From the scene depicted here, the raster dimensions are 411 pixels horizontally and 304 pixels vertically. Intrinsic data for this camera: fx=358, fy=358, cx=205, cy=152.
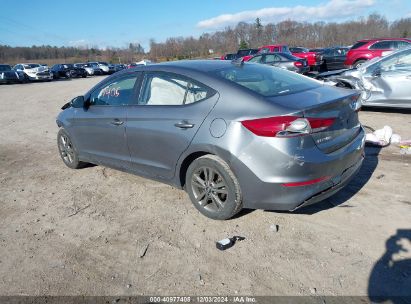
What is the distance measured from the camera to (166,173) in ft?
13.6

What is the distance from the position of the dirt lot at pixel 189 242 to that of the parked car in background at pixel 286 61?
13.1 m

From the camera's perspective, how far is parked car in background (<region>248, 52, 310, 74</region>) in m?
17.5

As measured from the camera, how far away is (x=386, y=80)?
780 cm

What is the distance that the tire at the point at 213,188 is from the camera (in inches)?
139

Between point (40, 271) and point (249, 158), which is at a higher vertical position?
point (249, 158)

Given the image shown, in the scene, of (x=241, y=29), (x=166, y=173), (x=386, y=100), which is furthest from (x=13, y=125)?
(x=241, y=29)

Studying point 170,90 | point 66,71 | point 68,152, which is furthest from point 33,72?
point 170,90

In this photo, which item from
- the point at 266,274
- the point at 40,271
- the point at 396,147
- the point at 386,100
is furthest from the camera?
the point at 386,100

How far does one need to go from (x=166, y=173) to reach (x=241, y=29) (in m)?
98.9

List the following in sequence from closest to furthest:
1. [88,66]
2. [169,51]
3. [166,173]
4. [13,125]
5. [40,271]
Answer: [40,271] < [166,173] < [13,125] < [88,66] < [169,51]

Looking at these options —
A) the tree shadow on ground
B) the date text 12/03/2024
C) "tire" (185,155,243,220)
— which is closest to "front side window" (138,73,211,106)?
"tire" (185,155,243,220)

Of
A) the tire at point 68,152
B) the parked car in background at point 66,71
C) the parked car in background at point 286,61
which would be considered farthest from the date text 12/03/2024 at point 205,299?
the parked car in background at point 66,71

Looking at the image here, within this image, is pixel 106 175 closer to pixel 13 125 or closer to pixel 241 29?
pixel 13 125

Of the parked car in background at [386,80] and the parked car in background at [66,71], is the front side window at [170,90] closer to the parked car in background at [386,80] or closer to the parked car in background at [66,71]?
the parked car in background at [386,80]
